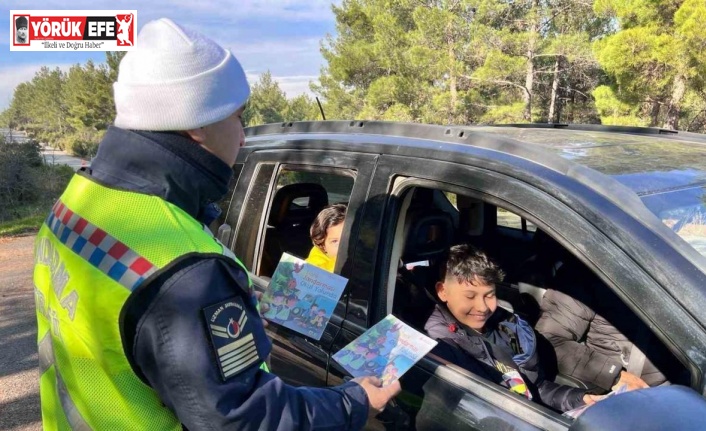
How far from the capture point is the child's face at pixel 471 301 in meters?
2.26

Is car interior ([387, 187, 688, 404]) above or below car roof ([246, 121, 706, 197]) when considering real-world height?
below

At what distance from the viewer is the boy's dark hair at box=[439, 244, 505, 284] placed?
2.31 meters

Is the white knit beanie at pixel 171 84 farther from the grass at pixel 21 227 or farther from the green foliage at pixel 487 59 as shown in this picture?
the green foliage at pixel 487 59

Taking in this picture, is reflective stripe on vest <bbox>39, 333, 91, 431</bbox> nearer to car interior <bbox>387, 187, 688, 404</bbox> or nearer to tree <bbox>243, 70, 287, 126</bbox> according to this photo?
car interior <bbox>387, 187, 688, 404</bbox>

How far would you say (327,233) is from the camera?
2531mm

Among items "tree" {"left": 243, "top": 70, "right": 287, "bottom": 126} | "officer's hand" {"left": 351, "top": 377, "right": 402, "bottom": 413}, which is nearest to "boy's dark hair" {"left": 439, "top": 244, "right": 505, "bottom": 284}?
"officer's hand" {"left": 351, "top": 377, "right": 402, "bottom": 413}

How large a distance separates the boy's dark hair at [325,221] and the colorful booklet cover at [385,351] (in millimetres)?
830

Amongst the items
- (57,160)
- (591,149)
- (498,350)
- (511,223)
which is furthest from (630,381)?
(57,160)

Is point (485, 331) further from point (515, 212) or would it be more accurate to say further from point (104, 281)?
point (104, 281)

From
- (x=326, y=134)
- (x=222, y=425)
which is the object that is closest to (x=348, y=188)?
(x=326, y=134)

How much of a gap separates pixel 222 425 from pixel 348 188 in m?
1.35

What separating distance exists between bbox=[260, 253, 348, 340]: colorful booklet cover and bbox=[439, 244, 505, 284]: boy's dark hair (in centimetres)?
64

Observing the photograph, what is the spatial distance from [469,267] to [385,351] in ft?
2.66

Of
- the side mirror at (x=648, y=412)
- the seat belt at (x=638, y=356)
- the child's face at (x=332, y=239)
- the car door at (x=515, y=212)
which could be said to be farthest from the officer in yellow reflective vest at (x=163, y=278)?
the seat belt at (x=638, y=356)
